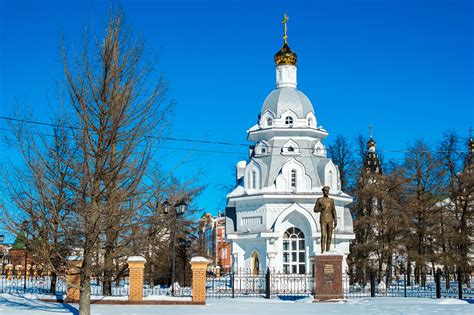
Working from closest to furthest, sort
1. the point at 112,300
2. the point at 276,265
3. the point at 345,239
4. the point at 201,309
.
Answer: the point at 201,309, the point at 112,300, the point at 276,265, the point at 345,239

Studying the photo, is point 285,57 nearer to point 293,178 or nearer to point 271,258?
point 293,178

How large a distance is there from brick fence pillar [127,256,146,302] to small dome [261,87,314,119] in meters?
16.3

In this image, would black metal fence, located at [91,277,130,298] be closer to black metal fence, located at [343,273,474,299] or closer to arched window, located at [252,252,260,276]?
arched window, located at [252,252,260,276]

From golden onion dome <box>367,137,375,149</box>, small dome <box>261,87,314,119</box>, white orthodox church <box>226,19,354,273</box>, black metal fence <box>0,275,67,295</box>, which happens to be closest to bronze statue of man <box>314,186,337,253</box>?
white orthodox church <box>226,19,354,273</box>

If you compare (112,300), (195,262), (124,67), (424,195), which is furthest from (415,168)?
(124,67)

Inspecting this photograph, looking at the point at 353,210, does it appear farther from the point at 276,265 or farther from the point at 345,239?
the point at 276,265

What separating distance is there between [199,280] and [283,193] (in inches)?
481

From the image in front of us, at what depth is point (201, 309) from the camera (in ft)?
57.6

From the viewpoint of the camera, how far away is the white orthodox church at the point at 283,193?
31.0 m

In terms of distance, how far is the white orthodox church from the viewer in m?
31.0

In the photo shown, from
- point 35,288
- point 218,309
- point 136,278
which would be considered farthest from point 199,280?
point 35,288

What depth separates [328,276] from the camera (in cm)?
2117

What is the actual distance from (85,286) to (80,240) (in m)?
0.98

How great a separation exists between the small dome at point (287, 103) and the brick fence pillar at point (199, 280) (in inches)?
606
